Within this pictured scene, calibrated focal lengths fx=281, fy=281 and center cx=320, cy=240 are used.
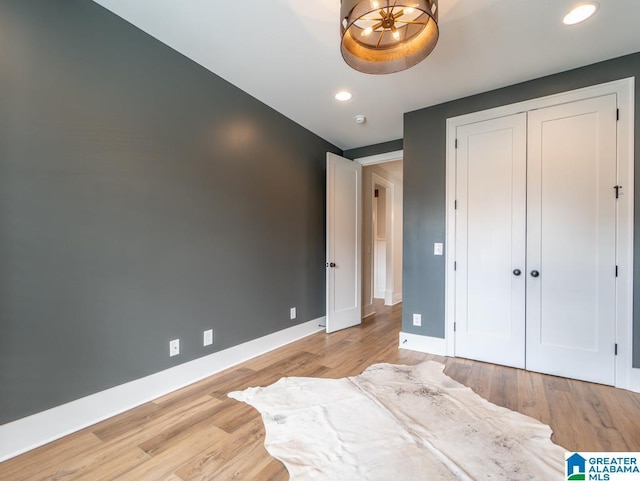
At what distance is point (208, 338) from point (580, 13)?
11.7ft

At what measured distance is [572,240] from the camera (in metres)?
2.39

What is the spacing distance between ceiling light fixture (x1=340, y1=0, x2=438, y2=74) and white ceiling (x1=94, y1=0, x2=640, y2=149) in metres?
0.33

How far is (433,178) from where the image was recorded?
3.03m

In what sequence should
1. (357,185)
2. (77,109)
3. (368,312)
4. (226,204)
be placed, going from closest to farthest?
(77,109), (226,204), (357,185), (368,312)

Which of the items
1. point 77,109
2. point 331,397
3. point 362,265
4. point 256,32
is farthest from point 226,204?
point 362,265

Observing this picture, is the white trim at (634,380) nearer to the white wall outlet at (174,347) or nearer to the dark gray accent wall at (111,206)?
the dark gray accent wall at (111,206)

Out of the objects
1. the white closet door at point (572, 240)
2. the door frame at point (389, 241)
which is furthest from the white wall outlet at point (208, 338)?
the door frame at point (389, 241)

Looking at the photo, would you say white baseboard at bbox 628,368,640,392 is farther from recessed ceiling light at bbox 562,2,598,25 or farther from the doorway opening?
the doorway opening

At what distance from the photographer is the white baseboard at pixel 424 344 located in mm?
2939

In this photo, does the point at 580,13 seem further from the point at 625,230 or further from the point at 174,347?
the point at 174,347

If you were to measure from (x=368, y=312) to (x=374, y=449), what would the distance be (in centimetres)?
317

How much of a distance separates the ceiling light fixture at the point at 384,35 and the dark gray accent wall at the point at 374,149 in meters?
2.32

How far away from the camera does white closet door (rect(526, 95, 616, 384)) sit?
7.48 feet

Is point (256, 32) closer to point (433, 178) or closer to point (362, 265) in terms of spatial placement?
point (433, 178)
